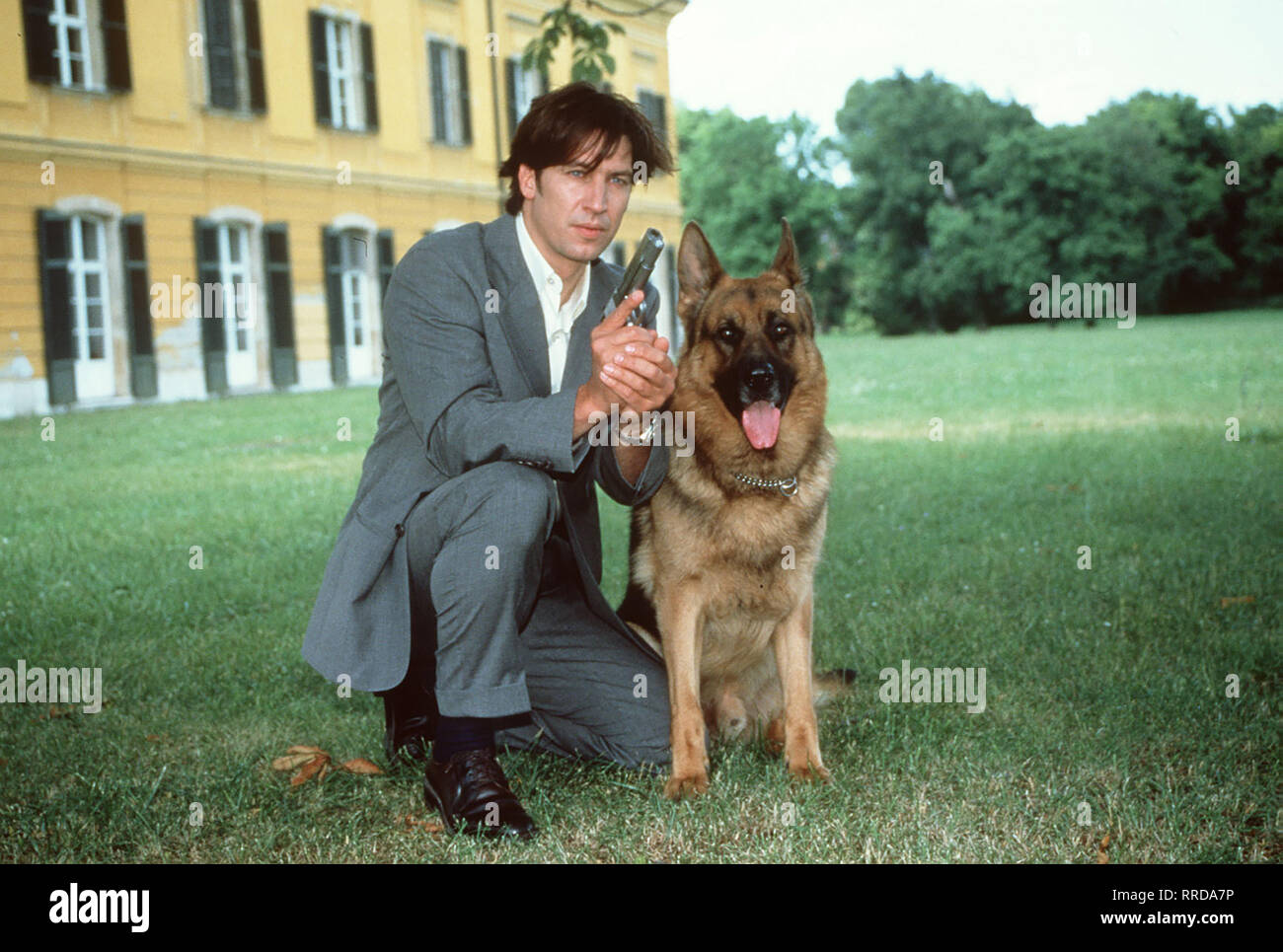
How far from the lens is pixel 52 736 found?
3.43 meters

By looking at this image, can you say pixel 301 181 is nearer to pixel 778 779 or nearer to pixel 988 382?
pixel 988 382

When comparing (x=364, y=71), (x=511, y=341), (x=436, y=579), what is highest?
(x=364, y=71)

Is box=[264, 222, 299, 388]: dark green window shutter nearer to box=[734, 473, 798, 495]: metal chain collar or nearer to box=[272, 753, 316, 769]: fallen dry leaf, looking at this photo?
box=[272, 753, 316, 769]: fallen dry leaf

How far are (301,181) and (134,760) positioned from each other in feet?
52.5

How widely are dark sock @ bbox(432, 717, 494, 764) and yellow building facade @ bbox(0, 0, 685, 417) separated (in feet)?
39.0

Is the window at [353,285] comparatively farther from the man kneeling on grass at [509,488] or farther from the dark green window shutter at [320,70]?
the man kneeling on grass at [509,488]

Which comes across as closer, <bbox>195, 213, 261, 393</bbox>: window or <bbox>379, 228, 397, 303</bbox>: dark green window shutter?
<bbox>195, 213, 261, 393</bbox>: window

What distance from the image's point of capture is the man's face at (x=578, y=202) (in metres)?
3.05

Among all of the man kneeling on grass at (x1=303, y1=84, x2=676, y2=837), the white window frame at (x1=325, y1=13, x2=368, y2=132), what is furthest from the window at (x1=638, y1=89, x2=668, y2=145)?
the man kneeling on grass at (x1=303, y1=84, x2=676, y2=837)

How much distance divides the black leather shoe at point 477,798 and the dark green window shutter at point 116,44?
14852mm

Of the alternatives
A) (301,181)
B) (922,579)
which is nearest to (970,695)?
(922,579)

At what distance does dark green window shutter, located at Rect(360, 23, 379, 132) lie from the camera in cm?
1853

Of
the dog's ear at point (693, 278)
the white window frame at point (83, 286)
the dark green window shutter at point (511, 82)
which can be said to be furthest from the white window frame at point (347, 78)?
the dog's ear at point (693, 278)

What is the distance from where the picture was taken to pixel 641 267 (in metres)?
2.82
